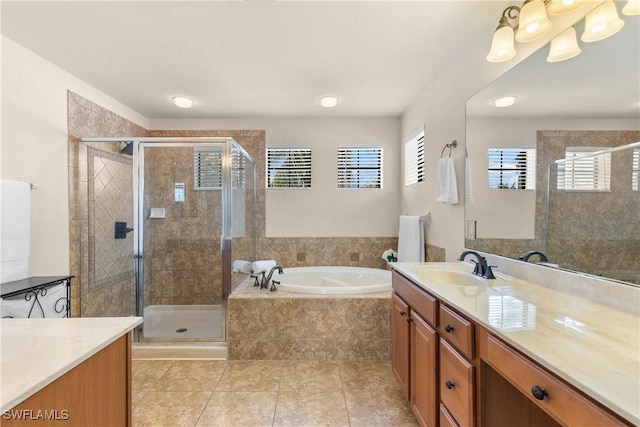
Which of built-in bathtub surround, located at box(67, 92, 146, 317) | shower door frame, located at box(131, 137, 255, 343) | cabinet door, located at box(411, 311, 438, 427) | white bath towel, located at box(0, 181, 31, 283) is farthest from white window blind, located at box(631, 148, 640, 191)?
built-in bathtub surround, located at box(67, 92, 146, 317)

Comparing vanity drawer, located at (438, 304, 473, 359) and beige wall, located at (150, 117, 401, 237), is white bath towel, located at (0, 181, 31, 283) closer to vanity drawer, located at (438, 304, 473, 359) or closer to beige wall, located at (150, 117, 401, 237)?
beige wall, located at (150, 117, 401, 237)

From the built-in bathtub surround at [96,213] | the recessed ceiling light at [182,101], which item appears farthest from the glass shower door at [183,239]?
the recessed ceiling light at [182,101]

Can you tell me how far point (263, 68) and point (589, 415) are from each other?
2.65 m

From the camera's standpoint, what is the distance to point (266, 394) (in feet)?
6.53

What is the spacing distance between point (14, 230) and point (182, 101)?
1.83 metres

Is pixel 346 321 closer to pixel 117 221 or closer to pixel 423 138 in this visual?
pixel 423 138

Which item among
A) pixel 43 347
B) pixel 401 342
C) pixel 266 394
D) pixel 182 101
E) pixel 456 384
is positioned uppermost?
pixel 182 101

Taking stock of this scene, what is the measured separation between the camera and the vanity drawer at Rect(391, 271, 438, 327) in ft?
4.63

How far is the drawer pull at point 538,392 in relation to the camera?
0.76 metres

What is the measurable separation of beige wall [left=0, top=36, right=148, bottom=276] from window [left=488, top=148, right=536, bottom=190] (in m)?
3.26

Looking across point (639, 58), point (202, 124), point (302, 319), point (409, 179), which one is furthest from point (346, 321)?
point (202, 124)

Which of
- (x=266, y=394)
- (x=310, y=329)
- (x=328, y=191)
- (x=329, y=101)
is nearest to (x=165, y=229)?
(x=328, y=191)

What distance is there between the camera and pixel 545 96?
1.46 m

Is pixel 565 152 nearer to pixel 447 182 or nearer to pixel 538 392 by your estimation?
pixel 447 182
